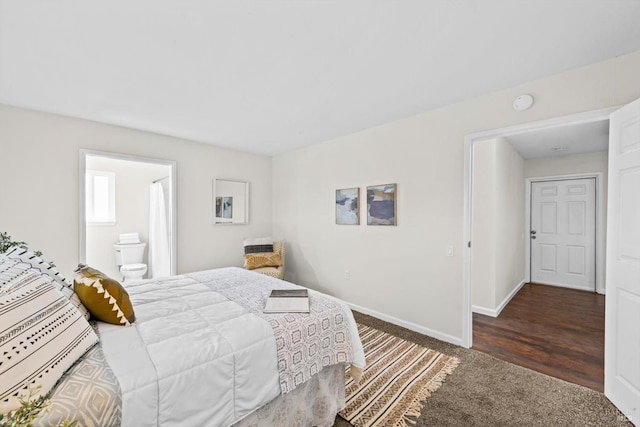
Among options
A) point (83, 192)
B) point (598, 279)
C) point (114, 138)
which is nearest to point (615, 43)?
point (598, 279)

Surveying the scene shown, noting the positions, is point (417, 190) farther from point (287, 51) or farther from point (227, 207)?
point (227, 207)

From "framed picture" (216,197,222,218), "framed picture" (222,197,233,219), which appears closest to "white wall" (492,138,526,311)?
"framed picture" (222,197,233,219)

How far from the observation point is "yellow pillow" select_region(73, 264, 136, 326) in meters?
1.48

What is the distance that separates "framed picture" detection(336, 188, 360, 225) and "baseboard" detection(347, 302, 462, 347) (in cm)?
119

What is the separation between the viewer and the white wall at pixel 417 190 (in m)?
2.19

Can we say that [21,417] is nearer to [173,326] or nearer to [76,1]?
[173,326]

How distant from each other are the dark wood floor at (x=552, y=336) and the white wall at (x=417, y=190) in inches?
21.8

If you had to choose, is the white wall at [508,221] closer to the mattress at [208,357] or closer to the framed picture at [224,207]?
the mattress at [208,357]

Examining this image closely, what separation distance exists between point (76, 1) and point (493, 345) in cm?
416

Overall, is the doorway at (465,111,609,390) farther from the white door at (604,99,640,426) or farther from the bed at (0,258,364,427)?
the bed at (0,258,364,427)

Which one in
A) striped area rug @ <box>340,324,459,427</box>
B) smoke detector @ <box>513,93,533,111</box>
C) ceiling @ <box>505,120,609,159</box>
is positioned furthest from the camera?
ceiling @ <box>505,120,609,159</box>

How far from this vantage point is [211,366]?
4.05 feet

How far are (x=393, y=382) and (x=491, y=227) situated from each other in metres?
2.54

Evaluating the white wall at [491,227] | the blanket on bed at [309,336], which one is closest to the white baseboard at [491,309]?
the white wall at [491,227]
